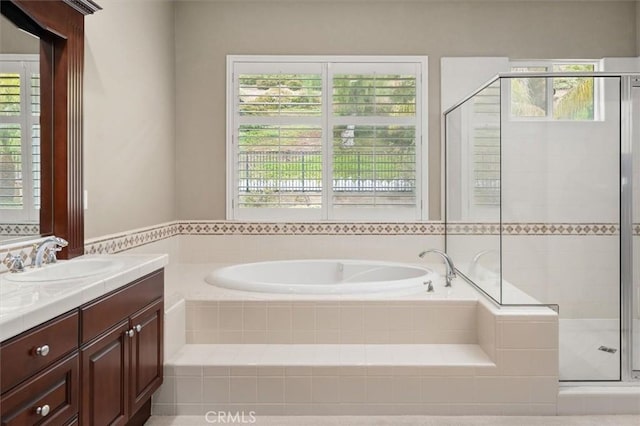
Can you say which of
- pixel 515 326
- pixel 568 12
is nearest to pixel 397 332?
pixel 515 326

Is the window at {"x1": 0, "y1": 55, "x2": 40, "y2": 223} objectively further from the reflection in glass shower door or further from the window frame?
the reflection in glass shower door

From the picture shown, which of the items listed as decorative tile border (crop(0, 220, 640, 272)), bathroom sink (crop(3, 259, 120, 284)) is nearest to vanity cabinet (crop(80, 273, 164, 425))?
bathroom sink (crop(3, 259, 120, 284))

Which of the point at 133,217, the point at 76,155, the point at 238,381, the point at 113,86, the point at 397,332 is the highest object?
A: the point at 113,86

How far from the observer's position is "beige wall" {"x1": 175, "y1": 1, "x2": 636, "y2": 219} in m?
4.17

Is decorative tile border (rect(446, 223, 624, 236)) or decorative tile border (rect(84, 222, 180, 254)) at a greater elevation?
decorative tile border (rect(446, 223, 624, 236))

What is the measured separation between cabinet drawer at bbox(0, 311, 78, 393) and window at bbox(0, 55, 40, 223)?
79 centimetres

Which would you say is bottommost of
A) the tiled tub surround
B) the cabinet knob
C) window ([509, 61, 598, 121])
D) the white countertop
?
the tiled tub surround

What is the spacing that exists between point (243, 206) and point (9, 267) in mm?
2347

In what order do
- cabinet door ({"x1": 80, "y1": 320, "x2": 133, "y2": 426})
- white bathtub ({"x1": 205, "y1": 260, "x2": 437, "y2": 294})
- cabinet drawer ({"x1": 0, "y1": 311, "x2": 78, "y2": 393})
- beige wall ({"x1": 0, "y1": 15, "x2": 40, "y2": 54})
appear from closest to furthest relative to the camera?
cabinet drawer ({"x1": 0, "y1": 311, "x2": 78, "y2": 393}) → cabinet door ({"x1": 80, "y1": 320, "x2": 133, "y2": 426}) → beige wall ({"x1": 0, "y1": 15, "x2": 40, "y2": 54}) → white bathtub ({"x1": 205, "y1": 260, "x2": 437, "y2": 294})

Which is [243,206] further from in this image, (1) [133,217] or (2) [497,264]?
(2) [497,264]

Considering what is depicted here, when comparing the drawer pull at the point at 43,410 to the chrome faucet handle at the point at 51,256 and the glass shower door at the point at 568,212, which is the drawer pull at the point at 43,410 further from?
the glass shower door at the point at 568,212

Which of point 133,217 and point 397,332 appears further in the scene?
point 133,217

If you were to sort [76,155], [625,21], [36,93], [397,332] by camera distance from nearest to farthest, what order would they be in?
[36,93]
[76,155]
[397,332]
[625,21]

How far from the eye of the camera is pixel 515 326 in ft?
8.60
